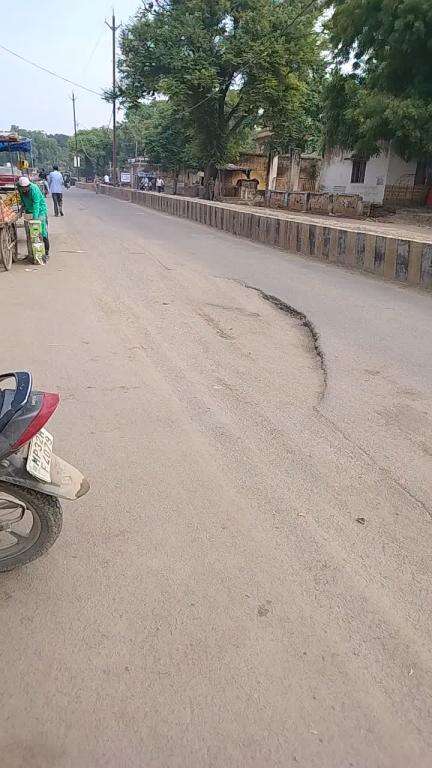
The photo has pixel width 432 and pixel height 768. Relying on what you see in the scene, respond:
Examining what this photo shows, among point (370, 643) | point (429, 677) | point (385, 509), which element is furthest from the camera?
point (385, 509)

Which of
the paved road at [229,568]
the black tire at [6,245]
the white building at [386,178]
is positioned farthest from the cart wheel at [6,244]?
the white building at [386,178]

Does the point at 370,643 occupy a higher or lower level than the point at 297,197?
lower

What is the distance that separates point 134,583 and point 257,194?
34.2 metres

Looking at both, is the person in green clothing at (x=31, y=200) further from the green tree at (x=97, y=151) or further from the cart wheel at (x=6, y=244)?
the green tree at (x=97, y=151)

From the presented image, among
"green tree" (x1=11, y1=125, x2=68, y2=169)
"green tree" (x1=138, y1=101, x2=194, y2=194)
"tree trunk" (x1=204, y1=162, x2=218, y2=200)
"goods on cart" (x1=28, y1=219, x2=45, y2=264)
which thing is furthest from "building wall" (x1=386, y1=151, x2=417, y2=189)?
"green tree" (x1=11, y1=125, x2=68, y2=169)

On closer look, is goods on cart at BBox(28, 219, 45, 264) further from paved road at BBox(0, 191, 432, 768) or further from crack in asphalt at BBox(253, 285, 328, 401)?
paved road at BBox(0, 191, 432, 768)

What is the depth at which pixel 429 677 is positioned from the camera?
75.9 inches

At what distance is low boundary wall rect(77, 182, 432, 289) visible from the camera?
880 centimetres

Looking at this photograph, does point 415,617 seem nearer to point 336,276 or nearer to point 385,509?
point 385,509

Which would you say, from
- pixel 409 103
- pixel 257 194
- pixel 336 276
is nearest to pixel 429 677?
pixel 336 276

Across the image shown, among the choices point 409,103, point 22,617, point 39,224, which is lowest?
point 22,617

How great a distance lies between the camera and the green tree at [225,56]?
27.1 m

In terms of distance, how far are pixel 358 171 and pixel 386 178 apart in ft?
9.14

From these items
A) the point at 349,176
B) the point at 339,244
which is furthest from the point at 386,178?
the point at 339,244
